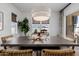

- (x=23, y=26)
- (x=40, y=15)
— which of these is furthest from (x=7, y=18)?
(x=40, y=15)

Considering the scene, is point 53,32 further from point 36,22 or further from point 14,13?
point 14,13

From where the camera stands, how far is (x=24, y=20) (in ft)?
11.2

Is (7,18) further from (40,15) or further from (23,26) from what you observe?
(40,15)

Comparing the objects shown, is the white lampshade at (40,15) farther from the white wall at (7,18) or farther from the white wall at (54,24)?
the white wall at (7,18)

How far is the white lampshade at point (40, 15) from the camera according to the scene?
4.19 m

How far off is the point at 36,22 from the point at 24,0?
9.48 ft

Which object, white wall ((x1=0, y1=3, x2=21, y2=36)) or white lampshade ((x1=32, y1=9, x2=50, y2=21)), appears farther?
white lampshade ((x1=32, y1=9, x2=50, y2=21))

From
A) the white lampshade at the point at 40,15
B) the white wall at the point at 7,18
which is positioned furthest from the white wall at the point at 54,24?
the white wall at the point at 7,18

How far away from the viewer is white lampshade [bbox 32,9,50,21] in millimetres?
4191

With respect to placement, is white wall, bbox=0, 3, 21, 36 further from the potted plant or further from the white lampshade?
the white lampshade

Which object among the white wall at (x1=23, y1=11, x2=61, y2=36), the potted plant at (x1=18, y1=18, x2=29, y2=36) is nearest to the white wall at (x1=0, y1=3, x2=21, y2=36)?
the potted plant at (x1=18, y1=18, x2=29, y2=36)

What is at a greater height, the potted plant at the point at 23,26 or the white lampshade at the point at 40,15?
the white lampshade at the point at 40,15

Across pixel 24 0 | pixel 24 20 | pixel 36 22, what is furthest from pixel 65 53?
pixel 36 22

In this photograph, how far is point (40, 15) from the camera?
448cm
